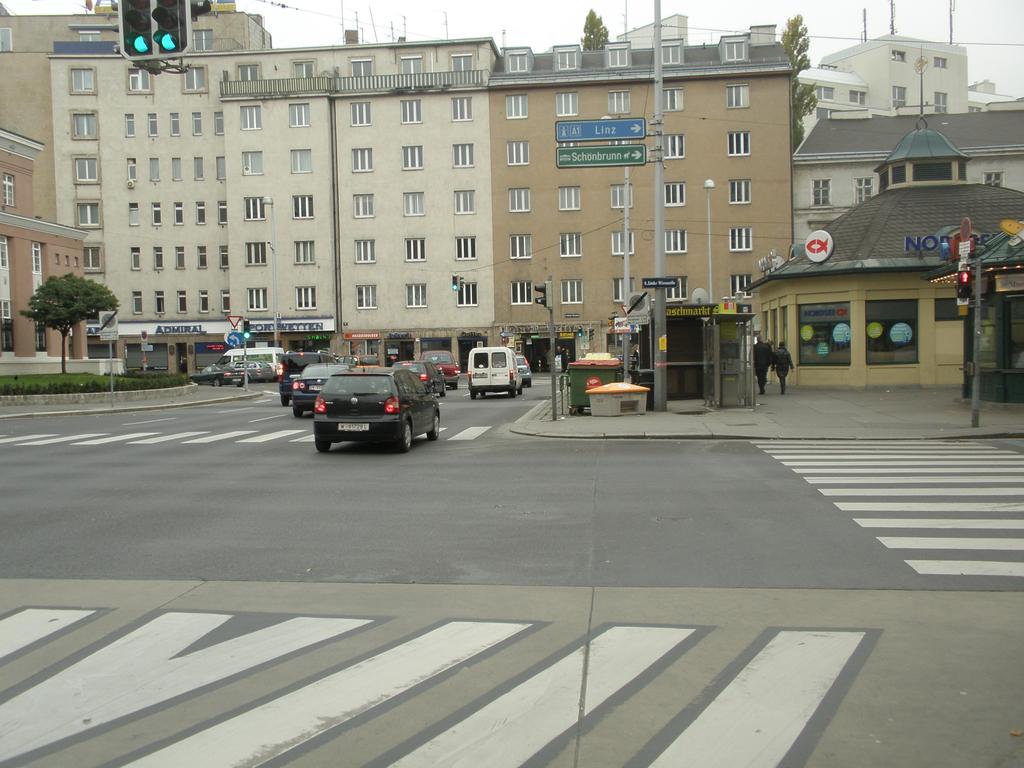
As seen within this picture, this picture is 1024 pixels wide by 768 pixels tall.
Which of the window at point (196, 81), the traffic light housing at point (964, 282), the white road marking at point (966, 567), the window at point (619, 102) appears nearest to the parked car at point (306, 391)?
the traffic light housing at point (964, 282)

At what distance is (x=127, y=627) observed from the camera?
6.27 meters

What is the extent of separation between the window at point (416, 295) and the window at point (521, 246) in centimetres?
614

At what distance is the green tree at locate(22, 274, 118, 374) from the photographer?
1576 inches

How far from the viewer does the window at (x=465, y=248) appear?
60.5 m

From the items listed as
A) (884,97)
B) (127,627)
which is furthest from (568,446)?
(884,97)

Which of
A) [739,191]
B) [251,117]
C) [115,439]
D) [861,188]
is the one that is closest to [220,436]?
[115,439]

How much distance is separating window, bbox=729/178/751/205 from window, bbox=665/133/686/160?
3.48 metres

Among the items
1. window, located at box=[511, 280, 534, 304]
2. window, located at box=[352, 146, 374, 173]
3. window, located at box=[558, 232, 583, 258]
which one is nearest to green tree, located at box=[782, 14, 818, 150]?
window, located at box=[558, 232, 583, 258]

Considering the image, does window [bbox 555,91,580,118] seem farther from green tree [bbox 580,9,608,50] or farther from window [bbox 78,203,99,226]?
window [bbox 78,203,99,226]

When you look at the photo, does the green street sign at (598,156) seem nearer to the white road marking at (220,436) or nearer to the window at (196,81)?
the white road marking at (220,436)

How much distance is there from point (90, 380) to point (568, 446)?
25.2 m

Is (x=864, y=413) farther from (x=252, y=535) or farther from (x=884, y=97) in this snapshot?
(x=884, y=97)

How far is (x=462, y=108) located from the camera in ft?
197

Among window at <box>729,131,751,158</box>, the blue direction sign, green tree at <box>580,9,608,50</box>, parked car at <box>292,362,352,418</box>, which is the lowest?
parked car at <box>292,362,352,418</box>
